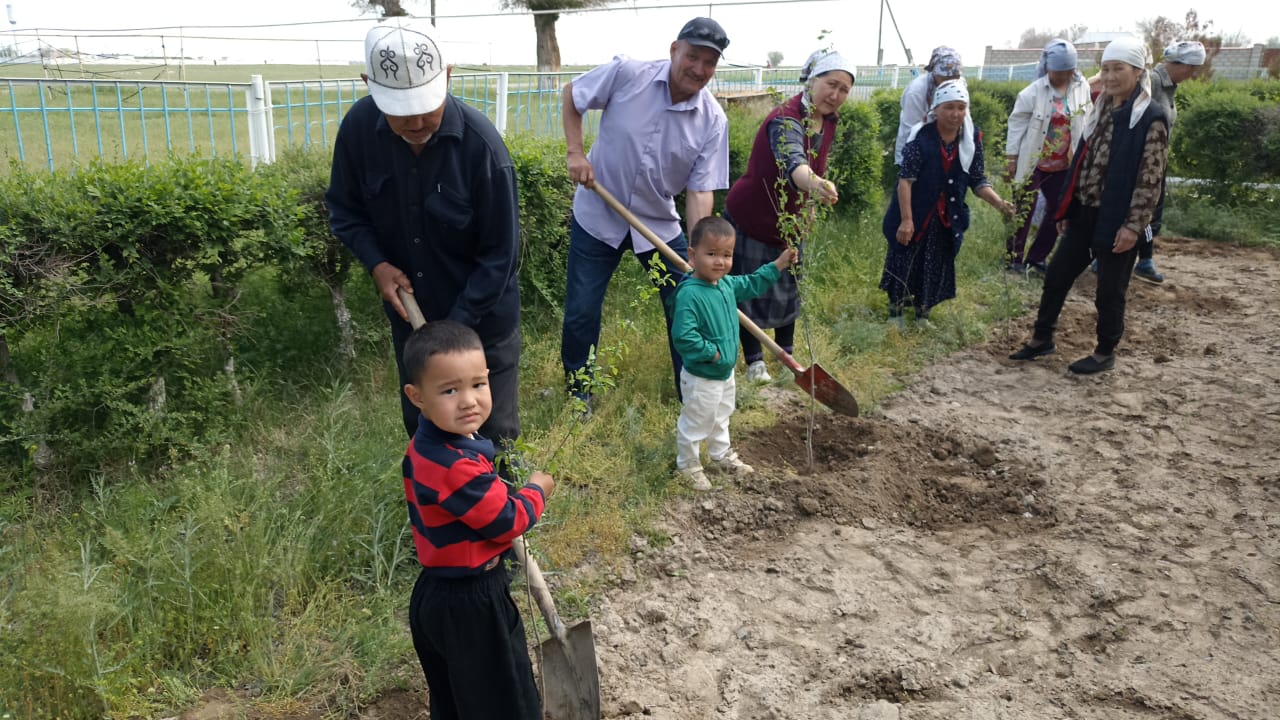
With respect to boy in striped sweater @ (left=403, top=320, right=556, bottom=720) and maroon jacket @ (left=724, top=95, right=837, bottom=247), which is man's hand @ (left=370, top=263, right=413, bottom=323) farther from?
Answer: maroon jacket @ (left=724, top=95, right=837, bottom=247)

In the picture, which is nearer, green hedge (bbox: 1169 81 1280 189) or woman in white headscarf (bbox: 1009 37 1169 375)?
woman in white headscarf (bbox: 1009 37 1169 375)

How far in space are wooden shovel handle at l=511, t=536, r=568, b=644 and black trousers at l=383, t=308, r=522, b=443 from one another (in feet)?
1.76

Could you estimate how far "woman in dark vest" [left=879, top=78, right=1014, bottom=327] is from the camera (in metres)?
5.40

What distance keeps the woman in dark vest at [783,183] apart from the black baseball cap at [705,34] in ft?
2.37

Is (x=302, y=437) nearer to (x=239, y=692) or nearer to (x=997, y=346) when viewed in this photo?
(x=239, y=692)

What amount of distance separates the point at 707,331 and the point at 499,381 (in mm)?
1054

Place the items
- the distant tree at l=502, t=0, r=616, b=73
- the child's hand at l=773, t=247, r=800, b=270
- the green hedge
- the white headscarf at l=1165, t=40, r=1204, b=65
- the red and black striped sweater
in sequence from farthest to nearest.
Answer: the distant tree at l=502, t=0, r=616, b=73
the green hedge
the white headscarf at l=1165, t=40, r=1204, b=65
the child's hand at l=773, t=247, r=800, b=270
the red and black striped sweater

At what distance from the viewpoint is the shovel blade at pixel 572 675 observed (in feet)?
8.68

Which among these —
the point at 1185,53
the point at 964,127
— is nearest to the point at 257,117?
the point at 964,127

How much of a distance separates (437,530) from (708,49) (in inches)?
99.9

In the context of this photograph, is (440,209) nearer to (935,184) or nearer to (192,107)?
(935,184)

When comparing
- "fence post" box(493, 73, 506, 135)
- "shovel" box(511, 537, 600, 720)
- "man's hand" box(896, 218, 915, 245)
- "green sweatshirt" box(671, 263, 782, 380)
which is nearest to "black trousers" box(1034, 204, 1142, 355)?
"man's hand" box(896, 218, 915, 245)

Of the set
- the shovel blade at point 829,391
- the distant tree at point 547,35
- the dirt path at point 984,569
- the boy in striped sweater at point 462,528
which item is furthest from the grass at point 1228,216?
the distant tree at point 547,35

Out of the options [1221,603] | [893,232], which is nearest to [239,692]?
[1221,603]
